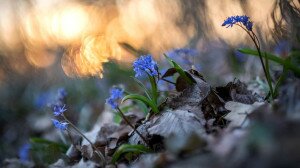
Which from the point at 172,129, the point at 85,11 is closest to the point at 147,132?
the point at 172,129

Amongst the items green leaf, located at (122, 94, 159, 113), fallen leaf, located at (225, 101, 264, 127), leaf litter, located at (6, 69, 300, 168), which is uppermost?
green leaf, located at (122, 94, 159, 113)

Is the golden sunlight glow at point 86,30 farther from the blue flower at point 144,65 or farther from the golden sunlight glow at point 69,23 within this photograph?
the blue flower at point 144,65

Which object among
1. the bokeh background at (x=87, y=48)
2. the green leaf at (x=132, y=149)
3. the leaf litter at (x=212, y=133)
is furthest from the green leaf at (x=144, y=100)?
the bokeh background at (x=87, y=48)

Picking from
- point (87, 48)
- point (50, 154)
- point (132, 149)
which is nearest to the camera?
point (132, 149)

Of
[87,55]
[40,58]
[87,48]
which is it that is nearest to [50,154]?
[87,55]

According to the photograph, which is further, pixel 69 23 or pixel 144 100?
pixel 69 23

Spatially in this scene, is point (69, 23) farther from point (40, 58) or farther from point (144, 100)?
point (144, 100)

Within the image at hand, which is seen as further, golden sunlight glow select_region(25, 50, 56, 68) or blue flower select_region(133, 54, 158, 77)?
golden sunlight glow select_region(25, 50, 56, 68)

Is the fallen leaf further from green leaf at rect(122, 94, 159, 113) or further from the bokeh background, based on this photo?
the bokeh background

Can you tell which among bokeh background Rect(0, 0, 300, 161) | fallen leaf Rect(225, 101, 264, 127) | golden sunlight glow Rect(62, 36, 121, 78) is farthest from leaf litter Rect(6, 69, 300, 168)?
golden sunlight glow Rect(62, 36, 121, 78)
